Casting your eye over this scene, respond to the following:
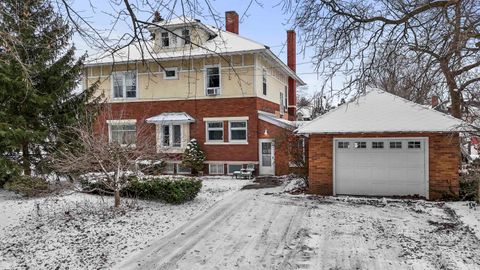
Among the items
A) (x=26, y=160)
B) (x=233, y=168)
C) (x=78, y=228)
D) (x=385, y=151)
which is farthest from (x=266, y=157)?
(x=78, y=228)

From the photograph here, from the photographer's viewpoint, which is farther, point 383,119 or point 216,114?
point 216,114

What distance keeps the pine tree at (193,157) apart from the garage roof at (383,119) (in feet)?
27.0

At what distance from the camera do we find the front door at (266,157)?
20.3 m

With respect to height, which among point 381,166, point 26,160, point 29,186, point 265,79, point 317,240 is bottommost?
point 317,240

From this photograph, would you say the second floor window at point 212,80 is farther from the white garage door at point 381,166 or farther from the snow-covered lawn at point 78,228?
the snow-covered lawn at point 78,228

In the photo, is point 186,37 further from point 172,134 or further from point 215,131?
point 172,134

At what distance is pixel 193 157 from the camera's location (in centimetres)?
2055

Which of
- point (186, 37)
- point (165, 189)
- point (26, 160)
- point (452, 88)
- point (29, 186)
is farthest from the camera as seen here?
point (452, 88)

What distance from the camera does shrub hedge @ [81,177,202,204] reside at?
1169 cm

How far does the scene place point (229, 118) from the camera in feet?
68.1

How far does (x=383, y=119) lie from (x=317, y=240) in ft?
23.3

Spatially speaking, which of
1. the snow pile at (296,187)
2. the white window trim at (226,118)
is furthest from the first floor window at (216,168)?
the snow pile at (296,187)

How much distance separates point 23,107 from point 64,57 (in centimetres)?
239

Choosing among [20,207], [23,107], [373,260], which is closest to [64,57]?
[23,107]
